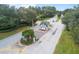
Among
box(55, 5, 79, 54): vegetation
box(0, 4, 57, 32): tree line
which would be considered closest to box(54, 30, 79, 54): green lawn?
box(55, 5, 79, 54): vegetation

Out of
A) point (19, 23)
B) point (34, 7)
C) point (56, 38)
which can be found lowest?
point (56, 38)

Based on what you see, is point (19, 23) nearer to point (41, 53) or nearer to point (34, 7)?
point (34, 7)

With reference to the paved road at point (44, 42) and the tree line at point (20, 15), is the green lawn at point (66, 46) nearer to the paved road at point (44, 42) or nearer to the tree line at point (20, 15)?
the paved road at point (44, 42)

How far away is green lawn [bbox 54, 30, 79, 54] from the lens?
5.19ft

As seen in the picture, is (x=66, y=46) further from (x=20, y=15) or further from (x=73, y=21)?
(x=20, y=15)

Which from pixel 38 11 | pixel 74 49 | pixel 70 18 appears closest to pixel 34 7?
pixel 38 11

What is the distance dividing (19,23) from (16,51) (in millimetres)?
213

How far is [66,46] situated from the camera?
5.22ft

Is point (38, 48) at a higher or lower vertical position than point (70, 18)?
lower

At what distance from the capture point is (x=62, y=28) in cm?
163

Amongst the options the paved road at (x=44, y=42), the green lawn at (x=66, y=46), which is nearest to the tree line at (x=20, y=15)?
the paved road at (x=44, y=42)

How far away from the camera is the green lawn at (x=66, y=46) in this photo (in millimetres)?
1581

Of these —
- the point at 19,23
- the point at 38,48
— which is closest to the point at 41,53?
the point at 38,48

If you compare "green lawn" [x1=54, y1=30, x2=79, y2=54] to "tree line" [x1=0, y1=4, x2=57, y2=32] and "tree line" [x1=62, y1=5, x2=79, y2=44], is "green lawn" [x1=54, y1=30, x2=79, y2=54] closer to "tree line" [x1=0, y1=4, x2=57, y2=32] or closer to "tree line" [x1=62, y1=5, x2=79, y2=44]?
"tree line" [x1=62, y1=5, x2=79, y2=44]
